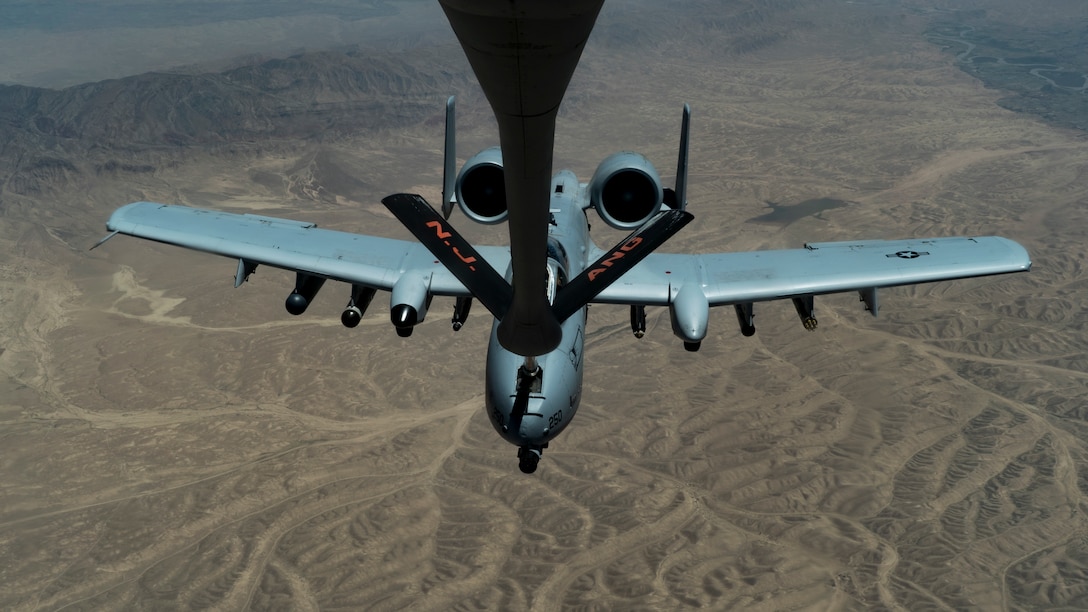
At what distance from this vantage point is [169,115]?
495 ft

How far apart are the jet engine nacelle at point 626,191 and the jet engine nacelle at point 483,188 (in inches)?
150

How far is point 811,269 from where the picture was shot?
26297 millimetres

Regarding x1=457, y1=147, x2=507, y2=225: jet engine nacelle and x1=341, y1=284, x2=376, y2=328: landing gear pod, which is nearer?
x1=341, y1=284, x2=376, y2=328: landing gear pod

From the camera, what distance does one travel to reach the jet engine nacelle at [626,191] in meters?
28.9

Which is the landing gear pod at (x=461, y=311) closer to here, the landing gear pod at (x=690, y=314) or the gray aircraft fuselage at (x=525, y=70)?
the landing gear pod at (x=690, y=314)

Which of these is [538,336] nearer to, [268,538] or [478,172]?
[478,172]

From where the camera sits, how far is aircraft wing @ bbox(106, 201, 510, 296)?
26625 millimetres

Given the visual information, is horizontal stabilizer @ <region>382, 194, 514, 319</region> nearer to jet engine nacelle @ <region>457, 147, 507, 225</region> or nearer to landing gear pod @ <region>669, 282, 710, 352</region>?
landing gear pod @ <region>669, 282, 710, 352</region>

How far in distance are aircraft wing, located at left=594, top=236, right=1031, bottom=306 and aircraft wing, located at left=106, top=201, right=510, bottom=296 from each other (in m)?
5.40

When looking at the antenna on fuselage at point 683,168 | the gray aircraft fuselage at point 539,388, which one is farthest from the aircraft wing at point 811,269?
the antenna on fuselage at point 683,168

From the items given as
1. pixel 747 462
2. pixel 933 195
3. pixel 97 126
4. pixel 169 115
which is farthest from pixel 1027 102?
pixel 97 126

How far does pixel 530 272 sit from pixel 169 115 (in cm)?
16349

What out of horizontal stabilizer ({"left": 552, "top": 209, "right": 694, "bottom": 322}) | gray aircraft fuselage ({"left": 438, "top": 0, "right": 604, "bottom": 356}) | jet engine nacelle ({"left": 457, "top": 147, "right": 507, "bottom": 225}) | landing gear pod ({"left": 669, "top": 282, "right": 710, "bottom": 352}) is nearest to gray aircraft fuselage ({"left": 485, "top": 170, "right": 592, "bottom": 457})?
landing gear pod ({"left": 669, "top": 282, "right": 710, "bottom": 352})

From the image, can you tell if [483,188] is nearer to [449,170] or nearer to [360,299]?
[449,170]
